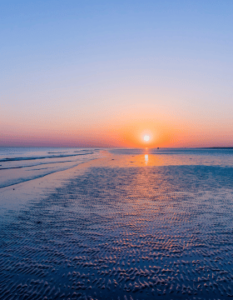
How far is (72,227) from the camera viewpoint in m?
5.89

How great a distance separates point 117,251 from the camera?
446 cm

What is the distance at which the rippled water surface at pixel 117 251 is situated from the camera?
3.30m

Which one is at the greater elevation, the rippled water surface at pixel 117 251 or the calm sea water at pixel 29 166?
the calm sea water at pixel 29 166

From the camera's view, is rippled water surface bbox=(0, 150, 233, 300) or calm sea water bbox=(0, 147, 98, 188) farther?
calm sea water bbox=(0, 147, 98, 188)

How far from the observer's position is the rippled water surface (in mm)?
3299

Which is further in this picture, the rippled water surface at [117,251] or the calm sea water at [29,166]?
the calm sea water at [29,166]

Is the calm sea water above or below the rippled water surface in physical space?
above

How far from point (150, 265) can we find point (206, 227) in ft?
9.07

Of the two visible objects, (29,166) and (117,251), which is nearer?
(117,251)

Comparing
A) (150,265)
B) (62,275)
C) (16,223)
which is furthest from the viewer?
(16,223)

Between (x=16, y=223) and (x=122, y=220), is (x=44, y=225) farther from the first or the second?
(x=122, y=220)

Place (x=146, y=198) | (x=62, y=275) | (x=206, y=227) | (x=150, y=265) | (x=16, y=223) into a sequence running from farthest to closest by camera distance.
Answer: (x=146, y=198), (x=16, y=223), (x=206, y=227), (x=150, y=265), (x=62, y=275)

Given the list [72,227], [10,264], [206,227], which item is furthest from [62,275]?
[206,227]

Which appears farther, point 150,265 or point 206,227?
point 206,227
